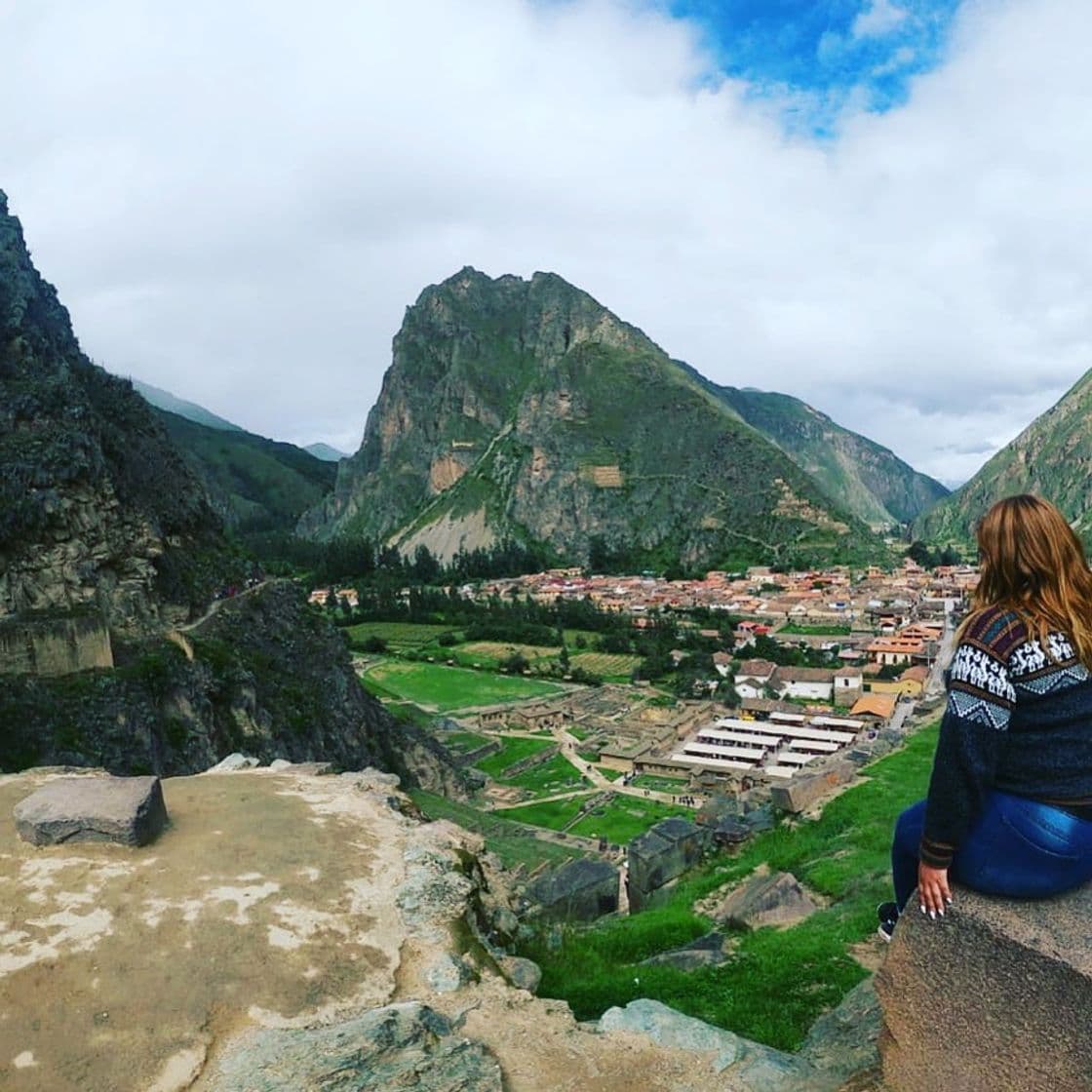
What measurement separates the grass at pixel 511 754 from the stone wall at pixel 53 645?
2734cm

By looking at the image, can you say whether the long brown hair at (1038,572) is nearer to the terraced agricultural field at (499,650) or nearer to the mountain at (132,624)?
the mountain at (132,624)

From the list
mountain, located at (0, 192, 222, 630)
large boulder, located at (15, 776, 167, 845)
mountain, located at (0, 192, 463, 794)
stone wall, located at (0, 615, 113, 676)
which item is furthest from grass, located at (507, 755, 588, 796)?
large boulder, located at (15, 776, 167, 845)

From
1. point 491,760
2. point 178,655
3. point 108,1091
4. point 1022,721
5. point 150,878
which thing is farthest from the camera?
point 491,760

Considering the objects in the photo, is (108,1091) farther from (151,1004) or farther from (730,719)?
(730,719)

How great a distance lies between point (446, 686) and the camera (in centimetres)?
7112

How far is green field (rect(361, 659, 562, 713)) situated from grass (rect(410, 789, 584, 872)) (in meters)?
30.2

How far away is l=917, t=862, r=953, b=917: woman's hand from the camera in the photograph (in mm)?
3791

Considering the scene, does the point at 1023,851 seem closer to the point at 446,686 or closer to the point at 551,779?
the point at 551,779

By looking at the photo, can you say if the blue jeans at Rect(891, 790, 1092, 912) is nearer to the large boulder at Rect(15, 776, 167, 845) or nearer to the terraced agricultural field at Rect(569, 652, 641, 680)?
the large boulder at Rect(15, 776, 167, 845)

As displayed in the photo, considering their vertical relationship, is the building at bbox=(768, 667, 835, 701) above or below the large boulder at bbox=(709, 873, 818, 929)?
below

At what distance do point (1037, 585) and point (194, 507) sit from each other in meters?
41.1

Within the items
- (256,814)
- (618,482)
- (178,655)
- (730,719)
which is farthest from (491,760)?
(618,482)

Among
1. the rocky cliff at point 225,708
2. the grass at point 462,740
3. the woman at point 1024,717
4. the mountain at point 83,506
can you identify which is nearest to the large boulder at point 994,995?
the woman at point 1024,717

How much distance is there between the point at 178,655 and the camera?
26219mm
